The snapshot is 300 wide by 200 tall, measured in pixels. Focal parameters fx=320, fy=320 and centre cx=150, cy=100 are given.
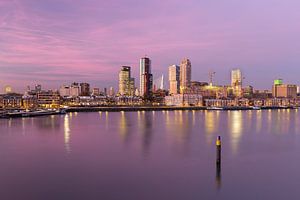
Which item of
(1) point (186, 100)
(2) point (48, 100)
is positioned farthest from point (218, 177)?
(1) point (186, 100)

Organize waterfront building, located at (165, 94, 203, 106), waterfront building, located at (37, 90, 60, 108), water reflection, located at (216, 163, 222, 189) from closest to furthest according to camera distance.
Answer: water reflection, located at (216, 163, 222, 189), waterfront building, located at (37, 90, 60, 108), waterfront building, located at (165, 94, 203, 106)

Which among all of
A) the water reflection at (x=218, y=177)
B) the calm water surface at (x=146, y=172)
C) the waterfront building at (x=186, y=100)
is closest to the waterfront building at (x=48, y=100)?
the waterfront building at (x=186, y=100)

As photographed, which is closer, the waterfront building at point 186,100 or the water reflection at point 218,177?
the water reflection at point 218,177

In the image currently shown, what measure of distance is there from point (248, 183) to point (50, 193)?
7809 mm

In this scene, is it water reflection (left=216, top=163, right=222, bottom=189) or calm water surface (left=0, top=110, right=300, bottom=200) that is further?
water reflection (left=216, top=163, right=222, bottom=189)

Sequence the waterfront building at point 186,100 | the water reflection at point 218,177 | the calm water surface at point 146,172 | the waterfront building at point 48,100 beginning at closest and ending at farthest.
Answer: the calm water surface at point 146,172 < the water reflection at point 218,177 < the waterfront building at point 48,100 < the waterfront building at point 186,100

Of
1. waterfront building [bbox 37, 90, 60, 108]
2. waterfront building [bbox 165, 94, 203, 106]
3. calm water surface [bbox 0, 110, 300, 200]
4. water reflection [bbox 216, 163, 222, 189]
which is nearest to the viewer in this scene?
calm water surface [bbox 0, 110, 300, 200]

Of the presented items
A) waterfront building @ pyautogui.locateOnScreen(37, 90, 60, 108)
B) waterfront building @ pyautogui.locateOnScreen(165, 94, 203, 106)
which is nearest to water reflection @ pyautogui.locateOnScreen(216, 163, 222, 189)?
waterfront building @ pyautogui.locateOnScreen(37, 90, 60, 108)

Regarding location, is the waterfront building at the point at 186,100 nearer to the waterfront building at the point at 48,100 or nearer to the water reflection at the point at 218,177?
the waterfront building at the point at 48,100

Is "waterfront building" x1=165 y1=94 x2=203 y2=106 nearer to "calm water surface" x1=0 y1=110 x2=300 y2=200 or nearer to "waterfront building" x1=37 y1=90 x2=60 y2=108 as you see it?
"waterfront building" x1=37 y1=90 x2=60 y2=108

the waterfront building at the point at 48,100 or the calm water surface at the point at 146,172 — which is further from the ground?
the waterfront building at the point at 48,100

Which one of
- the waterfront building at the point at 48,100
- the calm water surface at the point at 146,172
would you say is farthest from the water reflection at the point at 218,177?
the waterfront building at the point at 48,100

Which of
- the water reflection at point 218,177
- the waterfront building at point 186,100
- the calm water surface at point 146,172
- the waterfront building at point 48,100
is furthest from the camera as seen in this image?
the waterfront building at point 186,100

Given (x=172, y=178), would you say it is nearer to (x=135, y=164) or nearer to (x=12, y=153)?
(x=135, y=164)
